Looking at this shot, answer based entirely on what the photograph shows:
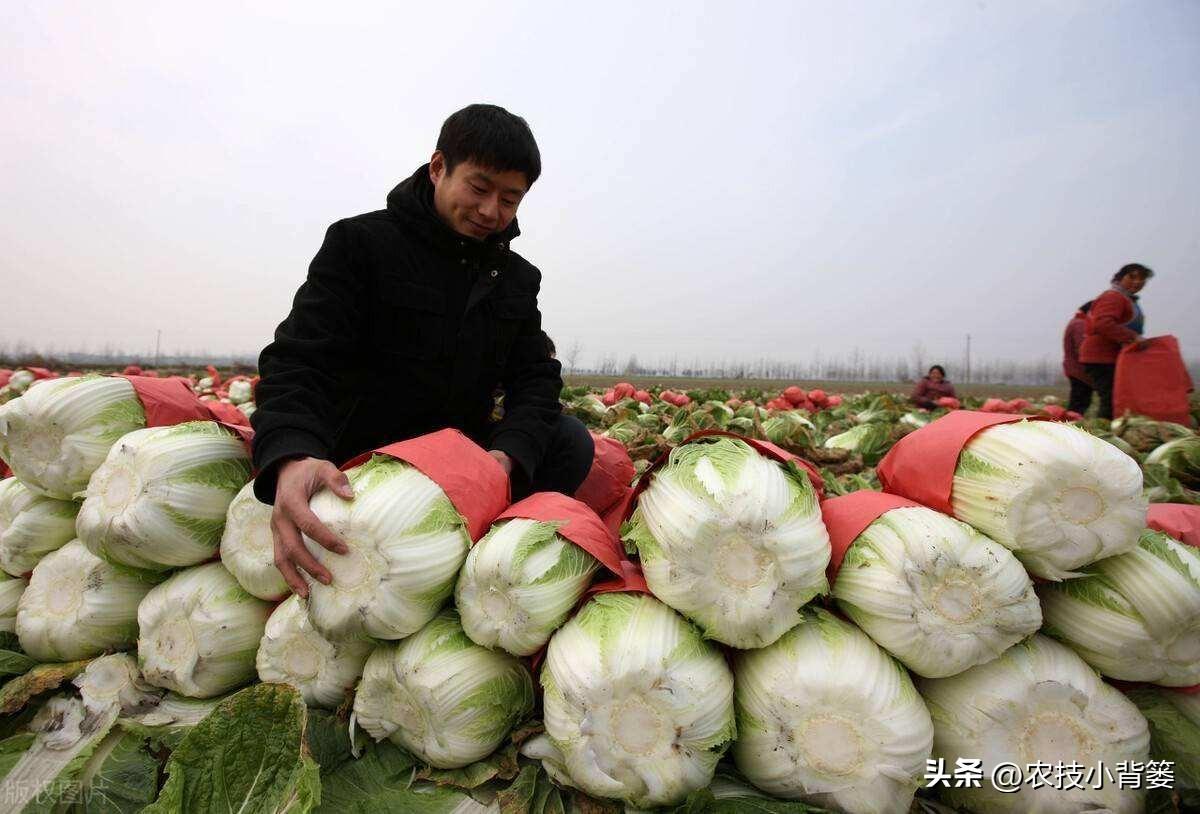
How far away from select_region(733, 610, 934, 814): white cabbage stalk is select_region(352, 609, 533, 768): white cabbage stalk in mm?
817

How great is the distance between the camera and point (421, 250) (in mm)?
2752

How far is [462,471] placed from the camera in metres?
2.22

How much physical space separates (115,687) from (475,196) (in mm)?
2524

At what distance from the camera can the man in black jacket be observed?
2404 mm

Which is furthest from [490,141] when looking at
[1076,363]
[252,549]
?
[1076,363]

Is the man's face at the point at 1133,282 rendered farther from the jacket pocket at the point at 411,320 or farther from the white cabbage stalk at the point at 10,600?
the white cabbage stalk at the point at 10,600

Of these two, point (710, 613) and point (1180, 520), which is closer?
point (710, 613)

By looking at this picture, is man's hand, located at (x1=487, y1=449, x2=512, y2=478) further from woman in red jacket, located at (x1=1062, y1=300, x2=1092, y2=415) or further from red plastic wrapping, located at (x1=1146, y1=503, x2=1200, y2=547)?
woman in red jacket, located at (x1=1062, y1=300, x2=1092, y2=415)

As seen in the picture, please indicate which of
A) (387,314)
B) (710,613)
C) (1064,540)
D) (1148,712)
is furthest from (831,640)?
(387,314)

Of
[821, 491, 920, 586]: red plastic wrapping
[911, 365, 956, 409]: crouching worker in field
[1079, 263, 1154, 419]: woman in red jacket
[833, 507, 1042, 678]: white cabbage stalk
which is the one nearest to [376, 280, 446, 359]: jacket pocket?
[821, 491, 920, 586]: red plastic wrapping

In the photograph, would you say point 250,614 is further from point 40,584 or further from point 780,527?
point 780,527

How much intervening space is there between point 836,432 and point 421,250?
644 centimetres

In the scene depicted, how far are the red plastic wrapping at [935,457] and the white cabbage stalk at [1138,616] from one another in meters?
0.47

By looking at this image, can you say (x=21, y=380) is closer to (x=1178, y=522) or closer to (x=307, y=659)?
(x=307, y=659)
